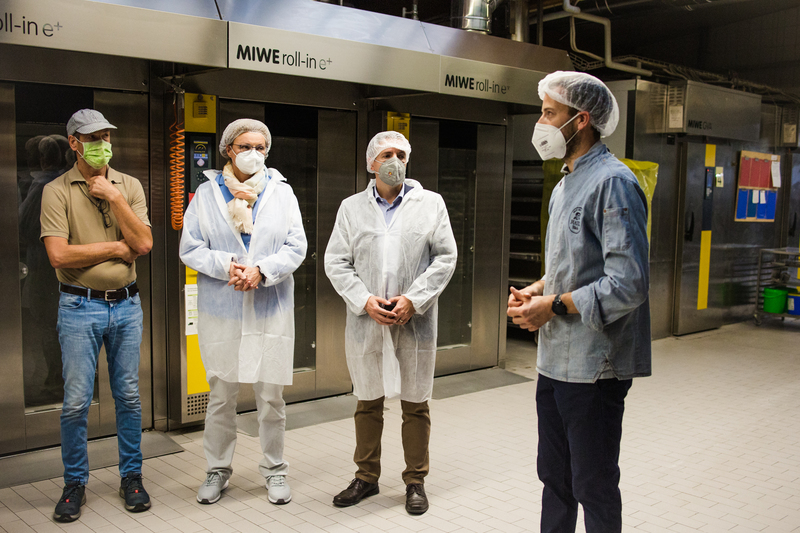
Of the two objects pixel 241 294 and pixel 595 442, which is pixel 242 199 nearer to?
pixel 241 294

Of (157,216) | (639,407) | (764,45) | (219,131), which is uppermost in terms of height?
(764,45)

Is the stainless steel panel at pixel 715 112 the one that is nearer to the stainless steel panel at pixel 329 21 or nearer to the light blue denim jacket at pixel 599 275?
the stainless steel panel at pixel 329 21

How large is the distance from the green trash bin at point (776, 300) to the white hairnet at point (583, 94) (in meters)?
7.03

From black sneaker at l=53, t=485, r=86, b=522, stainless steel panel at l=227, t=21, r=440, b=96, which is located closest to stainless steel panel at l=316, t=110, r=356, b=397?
stainless steel panel at l=227, t=21, r=440, b=96

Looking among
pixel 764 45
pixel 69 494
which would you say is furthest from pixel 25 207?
pixel 764 45

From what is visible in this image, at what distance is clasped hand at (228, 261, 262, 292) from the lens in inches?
119

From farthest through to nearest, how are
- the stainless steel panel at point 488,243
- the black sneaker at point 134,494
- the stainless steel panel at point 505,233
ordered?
the stainless steel panel at point 505,233 < the stainless steel panel at point 488,243 < the black sneaker at point 134,494

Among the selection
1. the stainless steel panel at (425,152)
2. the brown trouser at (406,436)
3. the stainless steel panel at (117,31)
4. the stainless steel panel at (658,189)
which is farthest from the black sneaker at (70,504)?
the stainless steel panel at (658,189)

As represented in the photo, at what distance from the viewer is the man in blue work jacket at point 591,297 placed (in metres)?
2.02

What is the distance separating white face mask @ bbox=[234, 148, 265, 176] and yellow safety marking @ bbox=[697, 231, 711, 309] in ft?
19.3

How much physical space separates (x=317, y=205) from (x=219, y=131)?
87 centimetres

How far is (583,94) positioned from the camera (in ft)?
7.10

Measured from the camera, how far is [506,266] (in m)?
5.82

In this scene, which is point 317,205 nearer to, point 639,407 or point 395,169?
point 395,169
